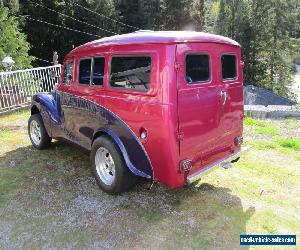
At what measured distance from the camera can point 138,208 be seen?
→ 4918mm

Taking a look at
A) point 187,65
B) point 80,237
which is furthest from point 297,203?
point 80,237

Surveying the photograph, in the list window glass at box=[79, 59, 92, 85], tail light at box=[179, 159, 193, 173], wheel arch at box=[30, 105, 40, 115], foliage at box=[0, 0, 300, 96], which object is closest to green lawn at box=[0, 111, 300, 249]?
tail light at box=[179, 159, 193, 173]

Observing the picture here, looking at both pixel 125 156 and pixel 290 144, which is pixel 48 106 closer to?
pixel 125 156

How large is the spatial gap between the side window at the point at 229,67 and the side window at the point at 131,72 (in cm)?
127

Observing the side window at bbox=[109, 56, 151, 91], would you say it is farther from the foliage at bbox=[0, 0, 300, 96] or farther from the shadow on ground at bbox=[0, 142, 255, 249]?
the foliage at bbox=[0, 0, 300, 96]

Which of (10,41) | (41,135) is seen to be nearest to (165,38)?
(41,135)

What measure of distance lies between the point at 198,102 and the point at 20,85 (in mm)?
8165

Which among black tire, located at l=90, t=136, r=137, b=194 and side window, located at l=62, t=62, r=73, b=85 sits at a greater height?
side window, located at l=62, t=62, r=73, b=85

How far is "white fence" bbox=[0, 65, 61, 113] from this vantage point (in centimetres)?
1068

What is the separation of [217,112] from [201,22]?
4355 centimetres

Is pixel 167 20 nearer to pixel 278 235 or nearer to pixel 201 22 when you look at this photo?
pixel 201 22

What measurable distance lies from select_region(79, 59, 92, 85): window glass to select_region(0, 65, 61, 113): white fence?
15.7ft

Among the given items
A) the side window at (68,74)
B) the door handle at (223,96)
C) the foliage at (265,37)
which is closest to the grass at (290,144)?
the door handle at (223,96)

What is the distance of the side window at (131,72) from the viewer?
4.48m
